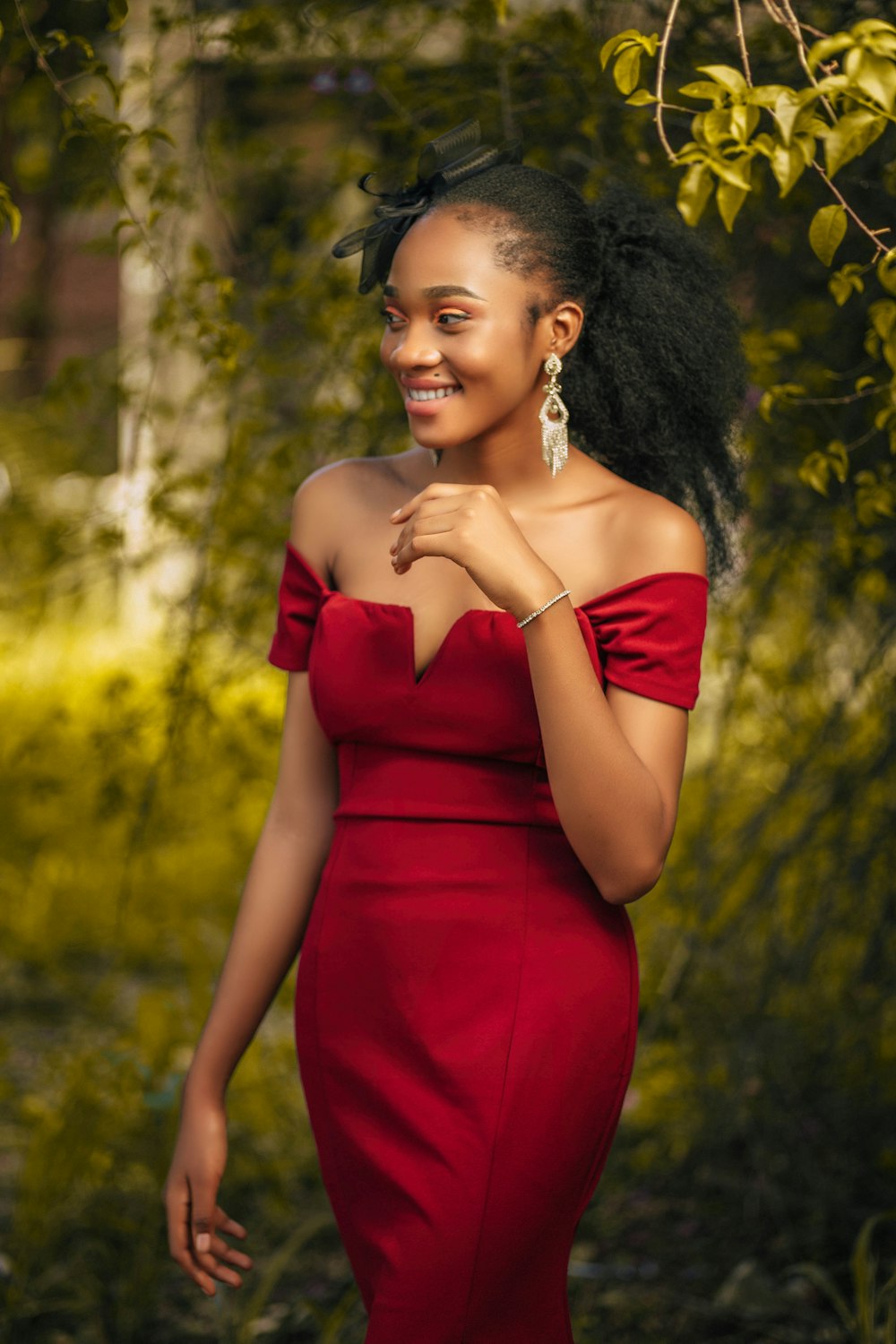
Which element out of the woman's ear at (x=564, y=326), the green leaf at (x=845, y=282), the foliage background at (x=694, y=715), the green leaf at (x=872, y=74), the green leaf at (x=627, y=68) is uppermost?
the green leaf at (x=872, y=74)

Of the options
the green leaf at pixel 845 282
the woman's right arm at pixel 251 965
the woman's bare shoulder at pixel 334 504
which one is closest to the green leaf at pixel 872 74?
the green leaf at pixel 845 282

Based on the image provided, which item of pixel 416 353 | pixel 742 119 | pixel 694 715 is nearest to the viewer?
pixel 742 119

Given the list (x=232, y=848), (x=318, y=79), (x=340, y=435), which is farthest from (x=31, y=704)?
(x=318, y=79)

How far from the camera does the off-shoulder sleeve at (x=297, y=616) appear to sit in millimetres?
1810

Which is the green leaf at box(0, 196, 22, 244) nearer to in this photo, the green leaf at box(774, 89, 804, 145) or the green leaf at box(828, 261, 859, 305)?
the green leaf at box(774, 89, 804, 145)

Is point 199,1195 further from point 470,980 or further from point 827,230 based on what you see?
point 827,230

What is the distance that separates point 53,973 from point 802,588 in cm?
253

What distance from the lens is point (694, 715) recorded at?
380 cm

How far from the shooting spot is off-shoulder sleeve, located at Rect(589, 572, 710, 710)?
5.07ft

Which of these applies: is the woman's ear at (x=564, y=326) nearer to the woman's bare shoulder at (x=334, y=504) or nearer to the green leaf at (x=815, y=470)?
the woman's bare shoulder at (x=334, y=504)

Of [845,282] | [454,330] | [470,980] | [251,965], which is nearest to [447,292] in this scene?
[454,330]

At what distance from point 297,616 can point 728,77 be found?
0.84 m

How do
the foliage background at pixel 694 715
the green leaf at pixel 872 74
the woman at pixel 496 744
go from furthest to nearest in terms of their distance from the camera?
1. the foliage background at pixel 694 715
2. the woman at pixel 496 744
3. the green leaf at pixel 872 74

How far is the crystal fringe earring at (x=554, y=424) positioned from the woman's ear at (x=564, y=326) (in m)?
0.02
